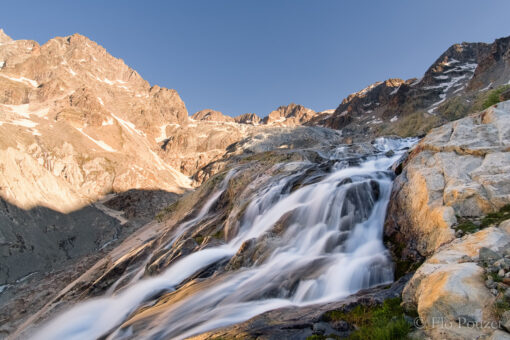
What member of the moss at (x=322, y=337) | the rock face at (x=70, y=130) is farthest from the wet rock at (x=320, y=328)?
the rock face at (x=70, y=130)

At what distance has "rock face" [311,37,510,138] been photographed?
8125 cm

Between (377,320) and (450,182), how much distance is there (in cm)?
660

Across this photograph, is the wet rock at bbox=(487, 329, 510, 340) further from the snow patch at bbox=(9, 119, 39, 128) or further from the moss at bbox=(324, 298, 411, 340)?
the snow patch at bbox=(9, 119, 39, 128)

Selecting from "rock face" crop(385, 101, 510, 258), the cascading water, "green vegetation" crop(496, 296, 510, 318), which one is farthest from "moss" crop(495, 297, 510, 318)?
the cascading water

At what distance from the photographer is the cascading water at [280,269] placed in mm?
8812

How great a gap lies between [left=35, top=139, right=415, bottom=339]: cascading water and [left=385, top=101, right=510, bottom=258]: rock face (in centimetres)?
128

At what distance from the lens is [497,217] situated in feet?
23.1

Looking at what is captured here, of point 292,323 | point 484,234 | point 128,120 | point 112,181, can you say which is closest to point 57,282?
point 292,323

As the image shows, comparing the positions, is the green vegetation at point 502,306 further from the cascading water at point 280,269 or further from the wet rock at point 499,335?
the cascading water at point 280,269

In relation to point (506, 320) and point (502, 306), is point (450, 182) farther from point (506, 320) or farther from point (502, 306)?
point (506, 320)

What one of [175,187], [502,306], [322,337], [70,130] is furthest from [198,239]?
[70,130]

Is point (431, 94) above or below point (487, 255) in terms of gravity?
above

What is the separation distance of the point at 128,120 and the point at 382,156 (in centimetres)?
11909

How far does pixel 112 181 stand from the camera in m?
69.0
